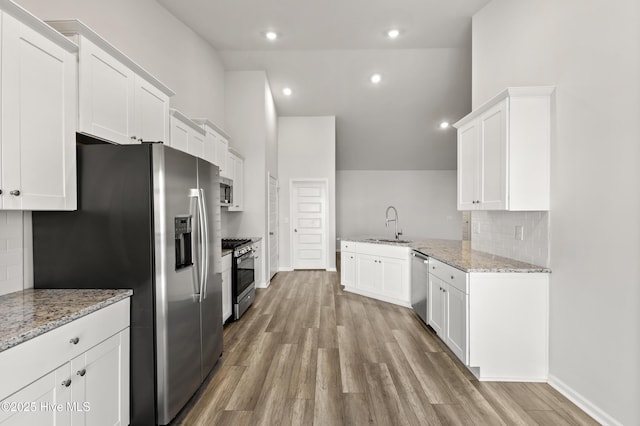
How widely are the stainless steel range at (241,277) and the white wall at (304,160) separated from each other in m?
2.89

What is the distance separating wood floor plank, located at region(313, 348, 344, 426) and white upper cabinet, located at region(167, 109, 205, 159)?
245 cm

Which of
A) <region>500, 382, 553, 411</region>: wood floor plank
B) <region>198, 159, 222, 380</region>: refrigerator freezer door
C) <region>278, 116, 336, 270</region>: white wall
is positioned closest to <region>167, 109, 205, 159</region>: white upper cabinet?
<region>198, 159, 222, 380</region>: refrigerator freezer door

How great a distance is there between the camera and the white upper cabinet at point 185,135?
3219 mm

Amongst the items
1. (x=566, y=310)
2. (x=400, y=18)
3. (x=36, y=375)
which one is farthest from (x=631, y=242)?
(x=400, y=18)

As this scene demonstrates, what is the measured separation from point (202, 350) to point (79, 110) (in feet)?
5.90

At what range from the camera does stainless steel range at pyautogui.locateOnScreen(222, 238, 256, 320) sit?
4105mm

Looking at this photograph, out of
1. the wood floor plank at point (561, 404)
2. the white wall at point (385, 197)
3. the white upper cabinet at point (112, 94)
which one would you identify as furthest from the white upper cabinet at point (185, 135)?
the white wall at point (385, 197)

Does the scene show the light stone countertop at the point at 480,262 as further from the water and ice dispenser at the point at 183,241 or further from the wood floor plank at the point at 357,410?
the water and ice dispenser at the point at 183,241

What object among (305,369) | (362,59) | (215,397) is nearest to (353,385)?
(305,369)

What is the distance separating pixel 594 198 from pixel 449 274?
4.23 feet

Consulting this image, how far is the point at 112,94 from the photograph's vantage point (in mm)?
2236

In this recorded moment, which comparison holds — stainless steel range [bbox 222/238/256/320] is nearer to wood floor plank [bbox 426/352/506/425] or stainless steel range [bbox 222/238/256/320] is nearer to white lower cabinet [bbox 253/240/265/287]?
white lower cabinet [bbox 253/240/265/287]

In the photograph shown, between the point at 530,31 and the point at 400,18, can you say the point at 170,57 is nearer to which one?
the point at 400,18

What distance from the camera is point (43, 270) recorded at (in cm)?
202
